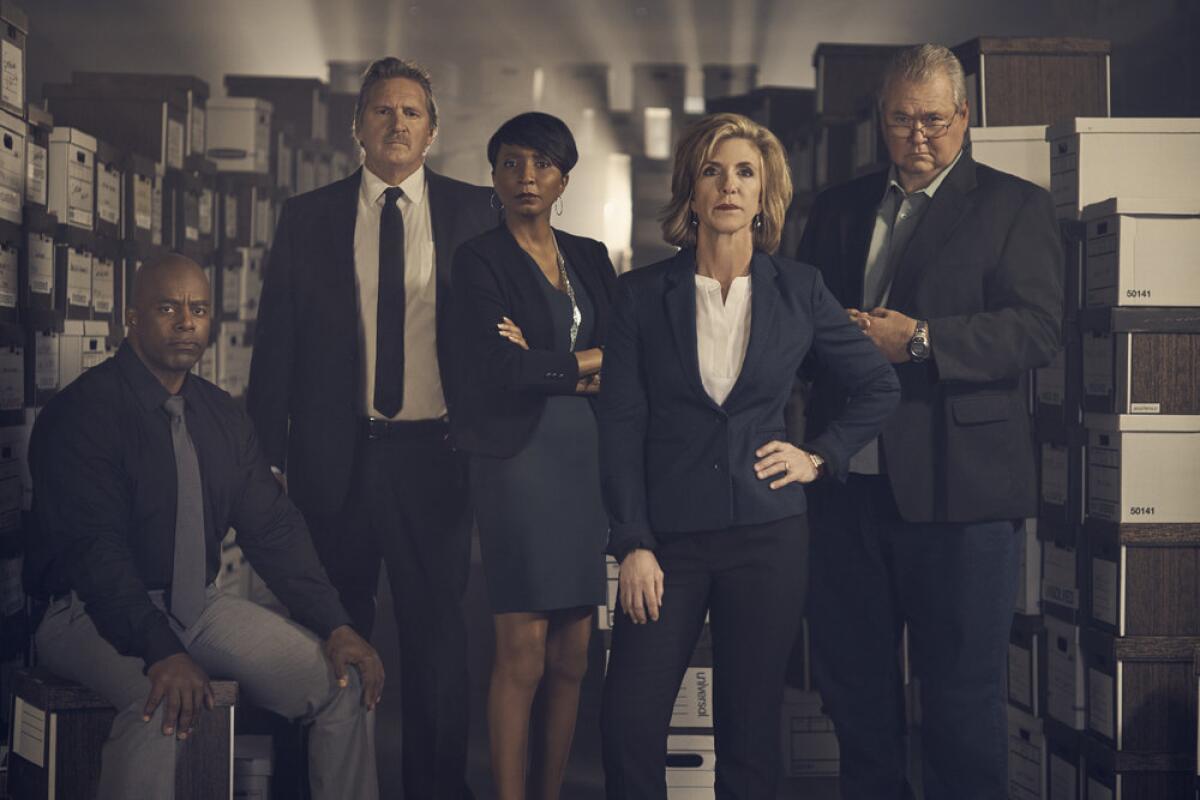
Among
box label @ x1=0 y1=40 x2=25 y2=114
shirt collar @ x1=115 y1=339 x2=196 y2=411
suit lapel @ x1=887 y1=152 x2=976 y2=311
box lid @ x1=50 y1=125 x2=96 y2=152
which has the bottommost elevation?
shirt collar @ x1=115 y1=339 x2=196 y2=411

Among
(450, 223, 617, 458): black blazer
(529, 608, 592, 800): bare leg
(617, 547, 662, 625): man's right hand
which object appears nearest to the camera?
(617, 547, 662, 625): man's right hand

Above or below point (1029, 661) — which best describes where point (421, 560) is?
above

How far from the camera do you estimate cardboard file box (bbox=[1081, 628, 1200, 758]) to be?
8.86 feet

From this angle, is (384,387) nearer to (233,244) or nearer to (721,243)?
(721,243)

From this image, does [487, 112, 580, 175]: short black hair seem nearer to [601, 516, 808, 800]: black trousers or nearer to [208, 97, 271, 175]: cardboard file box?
[601, 516, 808, 800]: black trousers

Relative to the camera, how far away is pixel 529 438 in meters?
2.43

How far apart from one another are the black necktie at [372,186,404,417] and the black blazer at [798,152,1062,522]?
31.7 inches

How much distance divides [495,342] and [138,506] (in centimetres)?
71

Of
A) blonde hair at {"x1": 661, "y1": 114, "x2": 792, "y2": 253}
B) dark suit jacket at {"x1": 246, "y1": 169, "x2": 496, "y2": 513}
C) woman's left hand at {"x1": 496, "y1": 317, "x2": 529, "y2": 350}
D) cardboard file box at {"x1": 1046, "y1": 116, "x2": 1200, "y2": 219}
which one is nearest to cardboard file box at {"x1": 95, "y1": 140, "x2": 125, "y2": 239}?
dark suit jacket at {"x1": 246, "y1": 169, "x2": 496, "y2": 513}

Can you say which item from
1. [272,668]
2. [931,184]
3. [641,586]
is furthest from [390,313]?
[931,184]

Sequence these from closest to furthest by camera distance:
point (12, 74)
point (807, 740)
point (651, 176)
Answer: point (12, 74) → point (807, 740) → point (651, 176)

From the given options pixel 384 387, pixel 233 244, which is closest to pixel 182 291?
pixel 384 387

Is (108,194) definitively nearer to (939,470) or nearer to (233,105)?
(233,105)

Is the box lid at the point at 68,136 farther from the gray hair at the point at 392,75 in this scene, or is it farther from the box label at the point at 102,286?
the gray hair at the point at 392,75
